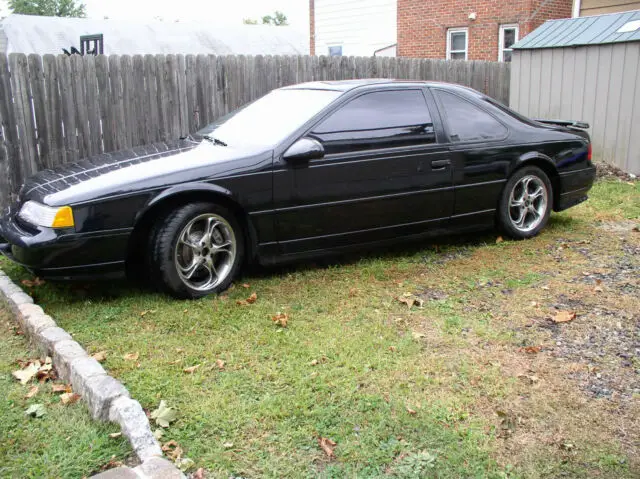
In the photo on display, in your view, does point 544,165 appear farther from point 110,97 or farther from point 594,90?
point 110,97

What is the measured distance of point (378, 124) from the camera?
18.0 feet

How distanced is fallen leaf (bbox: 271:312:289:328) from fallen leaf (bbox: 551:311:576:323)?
1846 millimetres

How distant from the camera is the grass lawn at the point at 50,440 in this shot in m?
2.80

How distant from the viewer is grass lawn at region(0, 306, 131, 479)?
2.80 m

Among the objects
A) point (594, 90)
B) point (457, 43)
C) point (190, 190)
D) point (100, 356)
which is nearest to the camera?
point (100, 356)

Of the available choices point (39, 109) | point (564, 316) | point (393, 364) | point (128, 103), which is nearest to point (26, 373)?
point (393, 364)

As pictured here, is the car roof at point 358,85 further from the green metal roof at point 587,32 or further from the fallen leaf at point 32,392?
the green metal roof at point 587,32

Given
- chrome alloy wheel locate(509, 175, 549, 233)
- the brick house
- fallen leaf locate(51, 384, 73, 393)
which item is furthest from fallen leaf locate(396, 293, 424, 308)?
the brick house

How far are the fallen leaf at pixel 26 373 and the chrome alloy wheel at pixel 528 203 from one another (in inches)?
176

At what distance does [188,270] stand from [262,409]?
1.78 metres

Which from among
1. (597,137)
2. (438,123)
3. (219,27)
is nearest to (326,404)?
(438,123)

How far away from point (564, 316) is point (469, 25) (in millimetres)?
14701

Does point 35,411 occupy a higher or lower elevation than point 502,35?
lower

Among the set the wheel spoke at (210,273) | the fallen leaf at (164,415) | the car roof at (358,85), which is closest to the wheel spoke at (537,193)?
the car roof at (358,85)
